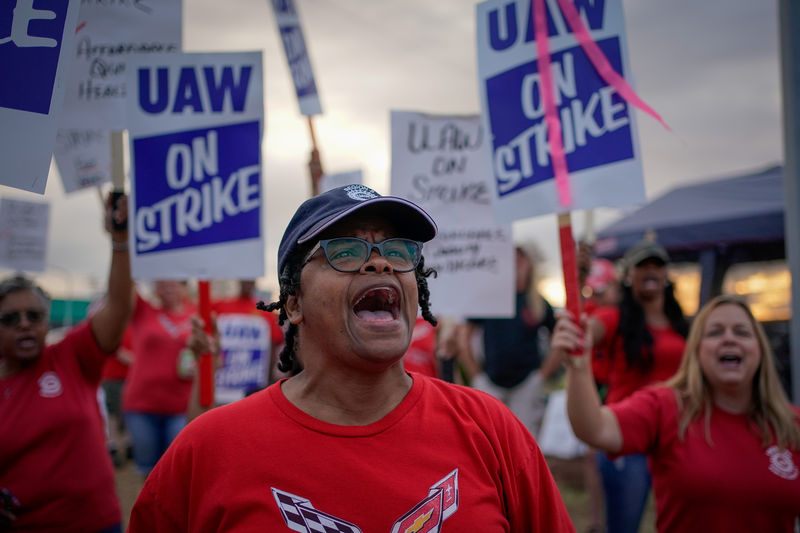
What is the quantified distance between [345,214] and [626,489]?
2920 millimetres

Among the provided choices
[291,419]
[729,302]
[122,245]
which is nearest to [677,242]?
[729,302]

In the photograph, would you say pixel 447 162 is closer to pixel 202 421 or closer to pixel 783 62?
pixel 783 62

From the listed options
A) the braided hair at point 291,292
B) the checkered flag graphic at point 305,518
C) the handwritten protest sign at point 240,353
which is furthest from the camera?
the handwritten protest sign at point 240,353

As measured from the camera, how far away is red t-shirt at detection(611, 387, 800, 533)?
231 centimetres

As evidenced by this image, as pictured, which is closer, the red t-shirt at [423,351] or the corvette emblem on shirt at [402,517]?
the corvette emblem on shirt at [402,517]

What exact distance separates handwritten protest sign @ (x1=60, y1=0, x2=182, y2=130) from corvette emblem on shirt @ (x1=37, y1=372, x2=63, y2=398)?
1279mm

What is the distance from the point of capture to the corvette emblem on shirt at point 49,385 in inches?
112

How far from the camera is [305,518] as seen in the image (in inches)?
54.3

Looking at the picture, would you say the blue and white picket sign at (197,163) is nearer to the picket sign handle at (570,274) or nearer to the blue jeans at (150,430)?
the picket sign handle at (570,274)

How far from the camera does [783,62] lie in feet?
9.88

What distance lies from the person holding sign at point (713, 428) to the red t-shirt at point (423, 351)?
2227 millimetres

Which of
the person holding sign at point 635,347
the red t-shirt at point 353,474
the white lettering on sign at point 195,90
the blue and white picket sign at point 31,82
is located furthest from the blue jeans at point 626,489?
the blue and white picket sign at point 31,82

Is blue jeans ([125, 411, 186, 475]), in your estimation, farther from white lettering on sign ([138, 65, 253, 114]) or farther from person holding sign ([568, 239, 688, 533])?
person holding sign ([568, 239, 688, 533])

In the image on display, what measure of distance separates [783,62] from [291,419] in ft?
9.55
